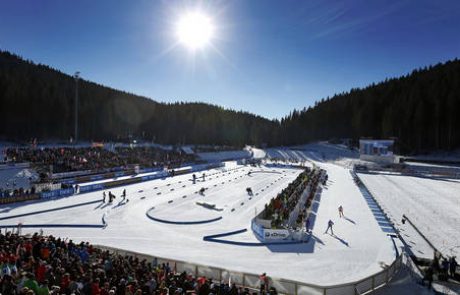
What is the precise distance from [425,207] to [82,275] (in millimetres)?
29637

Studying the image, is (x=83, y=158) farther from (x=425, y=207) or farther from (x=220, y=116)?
(x=220, y=116)

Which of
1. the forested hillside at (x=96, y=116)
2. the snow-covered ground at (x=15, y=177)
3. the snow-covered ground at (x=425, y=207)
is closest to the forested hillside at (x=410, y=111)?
the forested hillside at (x=96, y=116)

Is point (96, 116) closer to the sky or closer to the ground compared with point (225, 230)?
closer to the sky

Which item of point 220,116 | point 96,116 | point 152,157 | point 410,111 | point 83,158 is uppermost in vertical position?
point 220,116

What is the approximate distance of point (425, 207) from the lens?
96.5 ft

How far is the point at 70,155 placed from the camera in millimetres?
45344

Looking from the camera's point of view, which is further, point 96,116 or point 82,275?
point 96,116

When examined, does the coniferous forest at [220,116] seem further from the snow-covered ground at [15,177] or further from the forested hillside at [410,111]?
the snow-covered ground at [15,177]

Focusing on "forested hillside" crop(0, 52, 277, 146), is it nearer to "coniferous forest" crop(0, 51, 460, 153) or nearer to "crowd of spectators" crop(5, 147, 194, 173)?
"coniferous forest" crop(0, 51, 460, 153)

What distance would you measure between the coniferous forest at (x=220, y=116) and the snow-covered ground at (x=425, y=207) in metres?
39.6

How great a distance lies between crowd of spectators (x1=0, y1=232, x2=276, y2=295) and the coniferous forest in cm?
6271

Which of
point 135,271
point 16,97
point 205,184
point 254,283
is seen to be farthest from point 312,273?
point 16,97

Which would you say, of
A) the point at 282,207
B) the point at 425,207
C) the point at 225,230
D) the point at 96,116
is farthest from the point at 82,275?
the point at 96,116

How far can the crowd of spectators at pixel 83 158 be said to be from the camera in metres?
40.0
